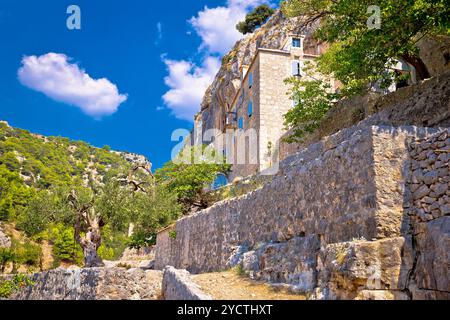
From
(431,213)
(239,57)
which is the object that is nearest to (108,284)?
(431,213)

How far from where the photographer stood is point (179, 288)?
9398 millimetres

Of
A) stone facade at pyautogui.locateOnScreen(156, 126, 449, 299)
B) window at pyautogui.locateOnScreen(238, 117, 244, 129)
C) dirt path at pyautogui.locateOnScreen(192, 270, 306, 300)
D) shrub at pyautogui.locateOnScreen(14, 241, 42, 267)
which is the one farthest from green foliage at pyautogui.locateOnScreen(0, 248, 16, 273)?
dirt path at pyautogui.locateOnScreen(192, 270, 306, 300)

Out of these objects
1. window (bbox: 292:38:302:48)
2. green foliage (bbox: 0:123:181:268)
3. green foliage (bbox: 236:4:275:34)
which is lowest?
green foliage (bbox: 0:123:181:268)

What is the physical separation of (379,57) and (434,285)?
31.6 ft

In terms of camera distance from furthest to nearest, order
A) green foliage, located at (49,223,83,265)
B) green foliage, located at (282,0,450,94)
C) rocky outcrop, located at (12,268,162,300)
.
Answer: green foliage, located at (49,223,83,265) < rocky outcrop, located at (12,268,162,300) < green foliage, located at (282,0,450,94)

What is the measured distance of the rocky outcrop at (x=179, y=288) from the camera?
781 cm

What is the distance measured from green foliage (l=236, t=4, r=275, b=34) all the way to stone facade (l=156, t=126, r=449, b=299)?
58436mm

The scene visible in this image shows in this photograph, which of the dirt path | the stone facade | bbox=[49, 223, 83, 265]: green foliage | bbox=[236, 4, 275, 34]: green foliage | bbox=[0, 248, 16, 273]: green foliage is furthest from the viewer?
bbox=[236, 4, 275, 34]: green foliage

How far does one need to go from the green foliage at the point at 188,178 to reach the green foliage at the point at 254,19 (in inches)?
1421

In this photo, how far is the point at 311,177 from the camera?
31.3 feet

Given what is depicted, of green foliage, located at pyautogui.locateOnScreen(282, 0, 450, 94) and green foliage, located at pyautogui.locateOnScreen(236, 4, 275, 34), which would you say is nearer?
green foliage, located at pyautogui.locateOnScreen(282, 0, 450, 94)

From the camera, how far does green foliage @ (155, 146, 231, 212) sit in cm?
3266

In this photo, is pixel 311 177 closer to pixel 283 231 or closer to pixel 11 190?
pixel 283 231

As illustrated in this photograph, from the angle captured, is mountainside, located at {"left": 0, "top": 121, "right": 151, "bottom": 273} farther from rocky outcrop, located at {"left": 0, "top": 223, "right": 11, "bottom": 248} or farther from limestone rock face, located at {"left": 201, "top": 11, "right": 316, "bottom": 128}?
limestone rock face, located at {"left": 201, "top": 11, "right": 316, "bottom": 128}
